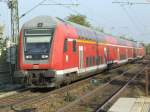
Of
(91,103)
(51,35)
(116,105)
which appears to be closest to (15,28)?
(51,35)

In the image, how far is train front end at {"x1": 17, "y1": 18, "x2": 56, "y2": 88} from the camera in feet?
60.9

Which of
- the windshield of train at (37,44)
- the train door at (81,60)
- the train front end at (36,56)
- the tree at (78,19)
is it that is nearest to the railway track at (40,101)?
the train front end at (36,56)

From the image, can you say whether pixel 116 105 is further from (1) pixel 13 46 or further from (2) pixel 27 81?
(1) pixel 13 46

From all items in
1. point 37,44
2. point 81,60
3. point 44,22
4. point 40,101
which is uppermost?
point 44,22

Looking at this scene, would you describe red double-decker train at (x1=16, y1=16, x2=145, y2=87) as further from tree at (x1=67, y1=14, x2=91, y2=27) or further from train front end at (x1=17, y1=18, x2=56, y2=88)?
tree at (x1=67, y1=14, x2=91, y2=27)

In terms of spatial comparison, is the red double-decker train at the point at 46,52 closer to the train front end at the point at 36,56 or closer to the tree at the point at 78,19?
the train front end at the point at 36,56

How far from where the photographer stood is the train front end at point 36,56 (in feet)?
60.9

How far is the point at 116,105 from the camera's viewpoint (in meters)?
13.0

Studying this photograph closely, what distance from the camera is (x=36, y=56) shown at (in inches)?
738

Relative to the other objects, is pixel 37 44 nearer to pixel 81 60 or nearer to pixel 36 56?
pixel 36 56

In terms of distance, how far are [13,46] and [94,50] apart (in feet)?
18.9

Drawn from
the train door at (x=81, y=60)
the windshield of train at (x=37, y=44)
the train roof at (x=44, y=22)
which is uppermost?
the train roof at (x=44, y=22)

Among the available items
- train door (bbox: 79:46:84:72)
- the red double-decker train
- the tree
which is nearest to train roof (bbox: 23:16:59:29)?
the red double-decker train

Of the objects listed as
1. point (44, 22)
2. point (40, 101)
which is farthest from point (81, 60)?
point (40, 101)
